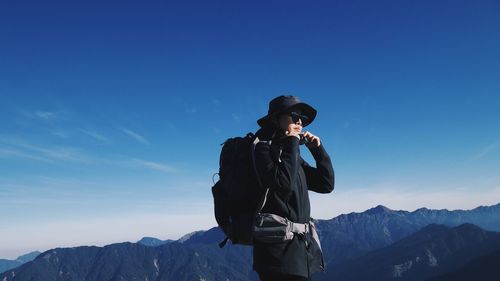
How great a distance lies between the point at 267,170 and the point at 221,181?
657 millimetres

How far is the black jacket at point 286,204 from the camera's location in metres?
4.60

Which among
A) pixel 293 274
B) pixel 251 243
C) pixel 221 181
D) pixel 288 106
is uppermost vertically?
pixel 288 106

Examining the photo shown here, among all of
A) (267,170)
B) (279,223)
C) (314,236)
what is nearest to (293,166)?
(267,170)

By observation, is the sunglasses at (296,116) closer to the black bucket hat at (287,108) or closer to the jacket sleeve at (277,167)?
the black bucket hat at (287,108)

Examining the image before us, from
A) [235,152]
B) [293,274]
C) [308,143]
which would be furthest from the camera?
[308,143]

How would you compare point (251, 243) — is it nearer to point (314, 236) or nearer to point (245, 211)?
point (245, 211)

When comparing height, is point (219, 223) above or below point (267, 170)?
below

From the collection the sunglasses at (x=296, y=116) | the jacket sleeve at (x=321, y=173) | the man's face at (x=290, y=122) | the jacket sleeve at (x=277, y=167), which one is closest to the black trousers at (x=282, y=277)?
the jacket sleeve at (x=277, y=167)

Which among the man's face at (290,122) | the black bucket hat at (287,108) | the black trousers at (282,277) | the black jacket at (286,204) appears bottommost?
the black trousers at (282,277)

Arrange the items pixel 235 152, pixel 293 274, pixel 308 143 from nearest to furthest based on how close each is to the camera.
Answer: pixel 293 274 < pixel 235 152 < pixel 308 143

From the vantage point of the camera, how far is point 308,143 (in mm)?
5527

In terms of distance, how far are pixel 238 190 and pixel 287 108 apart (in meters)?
1.12

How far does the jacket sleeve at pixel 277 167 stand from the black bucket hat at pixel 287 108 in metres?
0.45

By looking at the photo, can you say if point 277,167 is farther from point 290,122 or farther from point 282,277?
point 282,277
